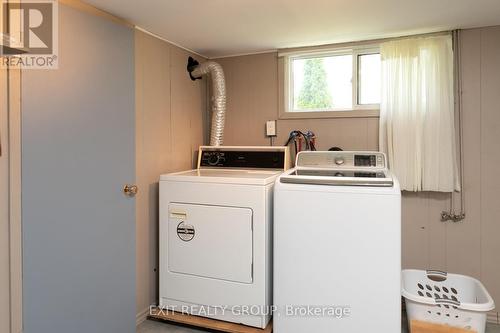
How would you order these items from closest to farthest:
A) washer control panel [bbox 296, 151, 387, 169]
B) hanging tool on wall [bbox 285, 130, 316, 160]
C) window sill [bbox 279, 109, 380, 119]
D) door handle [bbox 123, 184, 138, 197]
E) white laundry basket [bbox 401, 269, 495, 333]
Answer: white laundry basket [bbox 401, 269, 495, 333], door handle [bbox 123, 184, 138, 197], washer control panel [bbox 296, 151, 387, 169], window sill [bbox 279, 109, 380, 119], hanging tool on wall [bbox 285, 130, 316, 160]

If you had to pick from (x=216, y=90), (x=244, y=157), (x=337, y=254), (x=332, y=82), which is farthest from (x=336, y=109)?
(x=337, y=254)

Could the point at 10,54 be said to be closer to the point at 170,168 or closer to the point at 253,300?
the point at 170,168

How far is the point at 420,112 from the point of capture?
2.49 m

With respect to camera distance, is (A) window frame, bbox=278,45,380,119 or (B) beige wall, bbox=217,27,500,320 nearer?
(B) beige wall, bbox=217,27,500,320

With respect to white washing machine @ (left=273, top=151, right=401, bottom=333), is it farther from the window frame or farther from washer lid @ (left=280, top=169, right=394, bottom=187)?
the window frame

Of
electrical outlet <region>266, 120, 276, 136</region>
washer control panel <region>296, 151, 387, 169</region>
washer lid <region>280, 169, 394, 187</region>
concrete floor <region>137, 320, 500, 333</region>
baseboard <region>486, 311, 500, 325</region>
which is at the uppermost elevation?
electrical outlet <region>266, 120, 276, 136</region>

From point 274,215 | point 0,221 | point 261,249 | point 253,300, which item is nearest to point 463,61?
→ point 274,215

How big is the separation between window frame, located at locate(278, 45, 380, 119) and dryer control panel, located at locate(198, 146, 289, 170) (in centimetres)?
42

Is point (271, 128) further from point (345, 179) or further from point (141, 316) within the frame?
point (141, 316)

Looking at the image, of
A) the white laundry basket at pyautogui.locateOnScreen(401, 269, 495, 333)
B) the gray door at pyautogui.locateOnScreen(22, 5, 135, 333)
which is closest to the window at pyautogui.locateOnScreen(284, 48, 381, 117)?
the white laundry basket at pyautogui.locateOnScreen(401, 269, 495, 333)

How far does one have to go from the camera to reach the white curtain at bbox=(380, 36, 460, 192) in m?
2.44

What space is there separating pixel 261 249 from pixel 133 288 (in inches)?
35.3

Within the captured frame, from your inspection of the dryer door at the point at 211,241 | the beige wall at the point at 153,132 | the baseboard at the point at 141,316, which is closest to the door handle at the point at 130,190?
the beige wall at the point at 153,132

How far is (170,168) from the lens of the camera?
2.75m
